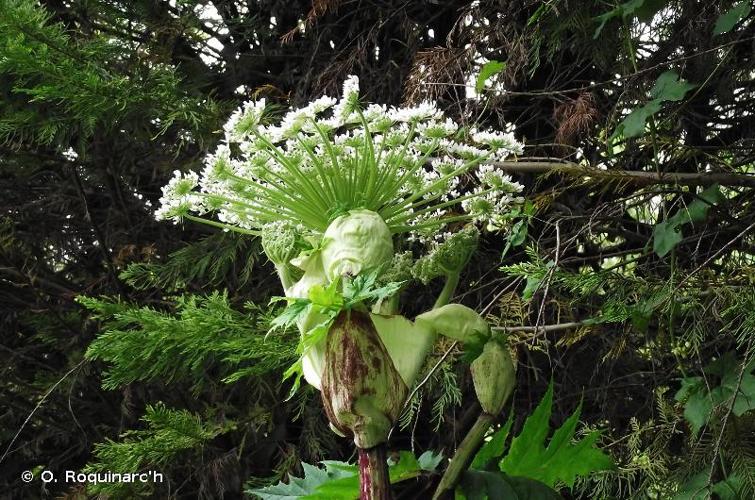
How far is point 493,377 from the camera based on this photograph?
0.86 m

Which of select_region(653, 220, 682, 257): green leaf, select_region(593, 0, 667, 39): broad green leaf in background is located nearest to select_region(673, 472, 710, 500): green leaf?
select_region(653, 220, 682, 257): green leaf

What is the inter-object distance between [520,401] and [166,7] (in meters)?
1.34

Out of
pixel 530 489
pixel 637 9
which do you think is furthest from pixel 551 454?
pixel 637 9

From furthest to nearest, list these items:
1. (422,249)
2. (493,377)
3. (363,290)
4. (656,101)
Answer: (422,249), (656,101), (493,377), (363,290)

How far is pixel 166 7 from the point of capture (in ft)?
7.33

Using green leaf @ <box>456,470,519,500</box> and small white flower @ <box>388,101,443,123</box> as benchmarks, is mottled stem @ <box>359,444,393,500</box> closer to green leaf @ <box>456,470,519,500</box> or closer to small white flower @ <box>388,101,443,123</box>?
green leaf @ <box>456,470,519,500</box>

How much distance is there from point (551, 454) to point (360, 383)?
248mm

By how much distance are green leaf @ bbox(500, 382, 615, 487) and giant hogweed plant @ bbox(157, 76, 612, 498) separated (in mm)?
54

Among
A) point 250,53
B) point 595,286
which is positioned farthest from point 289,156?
point 250,53

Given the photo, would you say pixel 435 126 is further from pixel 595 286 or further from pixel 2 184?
pixel 2 184

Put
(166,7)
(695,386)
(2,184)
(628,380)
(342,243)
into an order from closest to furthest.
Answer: (342,243), (695,386), (628,380), (166,7), (2,184)

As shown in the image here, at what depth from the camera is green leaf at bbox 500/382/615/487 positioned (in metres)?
0.87

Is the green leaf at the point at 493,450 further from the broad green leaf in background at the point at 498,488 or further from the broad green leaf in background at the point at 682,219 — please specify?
the broad green leaf in background at the point at 682,219

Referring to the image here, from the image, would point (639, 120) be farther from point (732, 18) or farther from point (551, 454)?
point (551, 454)
